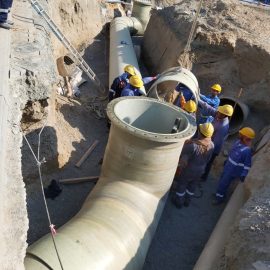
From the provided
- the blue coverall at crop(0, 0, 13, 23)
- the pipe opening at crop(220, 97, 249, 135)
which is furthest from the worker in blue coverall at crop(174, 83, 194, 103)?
the blue coverall at crop(0, 0, 13, 23)

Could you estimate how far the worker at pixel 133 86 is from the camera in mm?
7789

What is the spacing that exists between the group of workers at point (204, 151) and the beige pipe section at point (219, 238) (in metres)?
0.41

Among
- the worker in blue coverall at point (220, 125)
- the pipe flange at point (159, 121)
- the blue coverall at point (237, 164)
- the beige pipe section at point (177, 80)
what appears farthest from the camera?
the beige pipe section at point (177, 80)

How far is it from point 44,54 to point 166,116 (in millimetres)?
2420

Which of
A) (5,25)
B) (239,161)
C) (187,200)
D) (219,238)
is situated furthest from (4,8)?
(219,238)

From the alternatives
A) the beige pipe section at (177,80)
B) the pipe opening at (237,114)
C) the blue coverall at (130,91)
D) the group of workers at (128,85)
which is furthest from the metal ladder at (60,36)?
the pipe opening at (237,114)

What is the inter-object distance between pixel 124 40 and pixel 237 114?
186 inches

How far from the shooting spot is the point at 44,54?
256 inches

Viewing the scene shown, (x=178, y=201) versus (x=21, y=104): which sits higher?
(x=21, y=104)

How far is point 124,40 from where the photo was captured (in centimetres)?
1234

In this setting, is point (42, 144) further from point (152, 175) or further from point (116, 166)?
point (152, 175)

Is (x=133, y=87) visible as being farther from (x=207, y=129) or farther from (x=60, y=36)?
(x=60, y=36)

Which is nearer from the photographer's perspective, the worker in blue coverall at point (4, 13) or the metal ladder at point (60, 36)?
the worker in blue coverall at point (4, 13)

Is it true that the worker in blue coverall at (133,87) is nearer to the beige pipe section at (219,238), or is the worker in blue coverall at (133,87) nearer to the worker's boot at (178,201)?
the worker's boot at (178,201)
